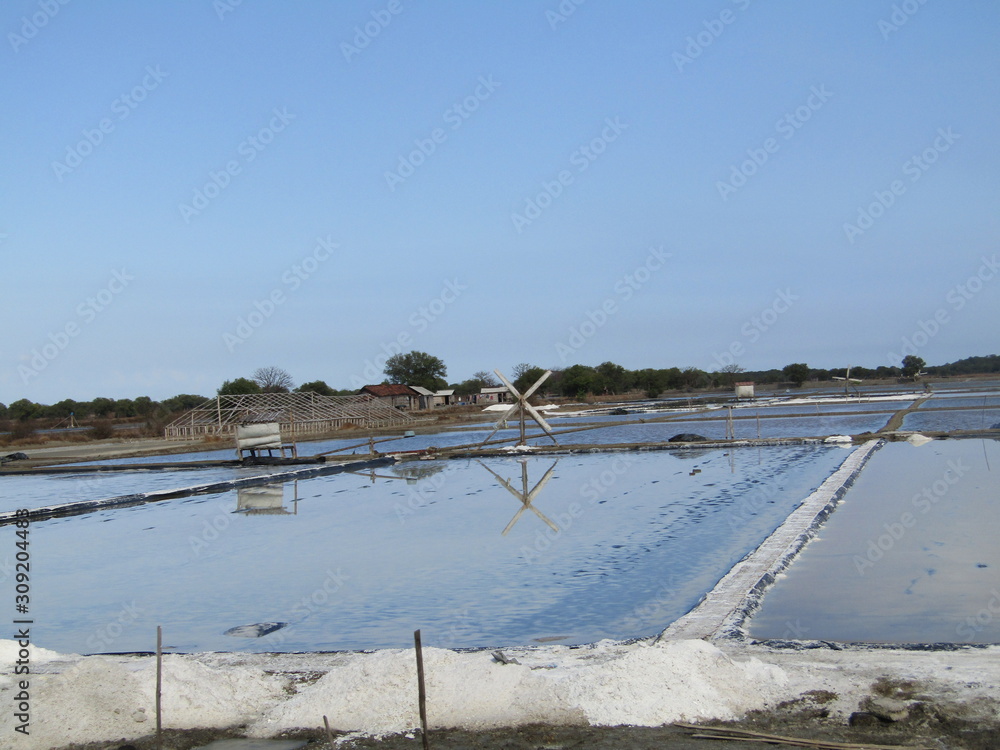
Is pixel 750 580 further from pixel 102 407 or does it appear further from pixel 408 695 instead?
pixel 102 407

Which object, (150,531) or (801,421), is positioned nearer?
(150,531)

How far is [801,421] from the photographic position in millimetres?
28750

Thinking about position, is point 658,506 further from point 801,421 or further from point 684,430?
point 801,421

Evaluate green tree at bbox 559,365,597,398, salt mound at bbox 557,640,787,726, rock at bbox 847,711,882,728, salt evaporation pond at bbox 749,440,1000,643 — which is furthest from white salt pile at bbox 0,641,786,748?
green tree at bbox 559,365,597,398

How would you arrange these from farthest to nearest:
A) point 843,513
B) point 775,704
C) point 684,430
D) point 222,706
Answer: point 684,430 → point 843,513 → point 222,706 → point 775,704

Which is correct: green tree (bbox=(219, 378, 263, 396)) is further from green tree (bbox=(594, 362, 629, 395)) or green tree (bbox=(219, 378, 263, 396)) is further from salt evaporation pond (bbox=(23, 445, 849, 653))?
salt evaporation pond (bbox=(23, 445, 849, 653))

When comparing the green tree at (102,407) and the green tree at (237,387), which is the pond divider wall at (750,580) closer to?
the green tree at (237,387)

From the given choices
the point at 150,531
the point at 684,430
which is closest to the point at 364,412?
the point at 684,430

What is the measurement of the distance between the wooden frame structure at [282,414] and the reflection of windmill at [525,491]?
17.4 metres

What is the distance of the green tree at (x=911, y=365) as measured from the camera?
8476cm

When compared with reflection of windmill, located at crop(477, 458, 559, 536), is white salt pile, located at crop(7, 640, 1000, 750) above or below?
above

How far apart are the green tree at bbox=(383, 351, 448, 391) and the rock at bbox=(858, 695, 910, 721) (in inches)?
2635

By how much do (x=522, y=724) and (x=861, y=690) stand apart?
1.35 m

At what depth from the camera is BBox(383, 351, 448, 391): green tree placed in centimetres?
7071
